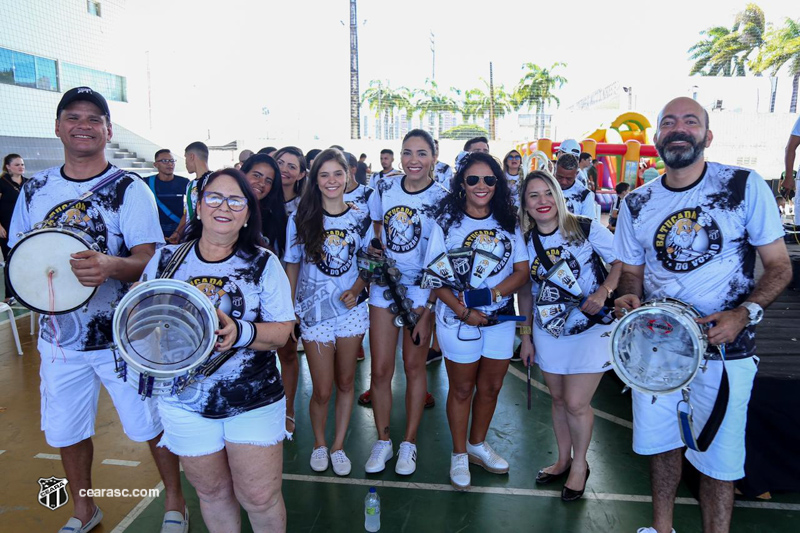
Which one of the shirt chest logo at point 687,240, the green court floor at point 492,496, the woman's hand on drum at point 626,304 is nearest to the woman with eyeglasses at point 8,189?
the green court floor at point 492,496

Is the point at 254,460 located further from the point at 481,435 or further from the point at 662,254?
the point at 662,254

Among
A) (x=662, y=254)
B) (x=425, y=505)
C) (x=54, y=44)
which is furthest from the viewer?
(x=54, y=44)

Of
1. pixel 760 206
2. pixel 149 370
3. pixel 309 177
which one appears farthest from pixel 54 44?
pixel 760 206

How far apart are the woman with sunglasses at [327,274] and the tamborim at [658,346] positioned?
5.47 ft

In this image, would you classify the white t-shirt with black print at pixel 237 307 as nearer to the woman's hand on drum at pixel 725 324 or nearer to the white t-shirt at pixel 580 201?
the woman's hand on drum at pixel 725 324

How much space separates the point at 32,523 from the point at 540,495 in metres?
3.00

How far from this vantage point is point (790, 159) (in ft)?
16.5

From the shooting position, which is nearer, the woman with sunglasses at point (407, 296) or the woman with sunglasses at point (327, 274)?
the woman with sunglasses at point (327, 274)

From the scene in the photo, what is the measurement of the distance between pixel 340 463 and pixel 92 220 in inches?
83.9

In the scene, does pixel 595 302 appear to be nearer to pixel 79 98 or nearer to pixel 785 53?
pixel 79 98

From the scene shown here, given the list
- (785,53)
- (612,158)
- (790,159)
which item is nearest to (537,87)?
(785,53)

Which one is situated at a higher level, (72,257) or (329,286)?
(72,257)

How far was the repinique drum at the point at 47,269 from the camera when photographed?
2332 millimetres

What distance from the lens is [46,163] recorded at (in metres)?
13.6
